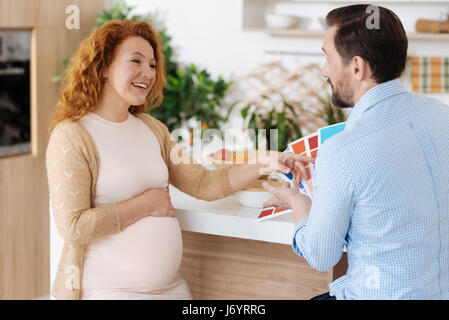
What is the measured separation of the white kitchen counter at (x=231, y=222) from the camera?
153 cm

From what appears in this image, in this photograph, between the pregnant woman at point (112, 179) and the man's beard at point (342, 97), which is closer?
the man's beard at point (342, 97)

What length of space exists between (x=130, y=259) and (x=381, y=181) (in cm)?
74

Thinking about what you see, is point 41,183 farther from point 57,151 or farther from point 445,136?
point 445,136

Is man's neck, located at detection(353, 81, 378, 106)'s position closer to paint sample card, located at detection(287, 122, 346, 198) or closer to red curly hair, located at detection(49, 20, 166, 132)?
paint sample card, located at detection(287, 122, 346, 198)

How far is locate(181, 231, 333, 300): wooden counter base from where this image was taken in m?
1.66

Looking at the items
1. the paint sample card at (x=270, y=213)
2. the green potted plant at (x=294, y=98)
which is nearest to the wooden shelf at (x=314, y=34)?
the green potted plant at (x=294, y=98)

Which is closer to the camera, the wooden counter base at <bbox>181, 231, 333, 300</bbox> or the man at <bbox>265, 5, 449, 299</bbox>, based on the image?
the man at <bbox>265, 5, 449, 299</bbox>

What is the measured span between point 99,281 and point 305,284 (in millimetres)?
577

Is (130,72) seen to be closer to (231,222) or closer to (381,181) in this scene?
(231,222)

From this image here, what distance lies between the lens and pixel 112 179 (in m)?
1.48

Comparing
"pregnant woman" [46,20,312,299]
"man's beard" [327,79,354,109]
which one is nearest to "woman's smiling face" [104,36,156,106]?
"pregnant woman" [46,20,312,299]

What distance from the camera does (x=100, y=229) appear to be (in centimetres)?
143

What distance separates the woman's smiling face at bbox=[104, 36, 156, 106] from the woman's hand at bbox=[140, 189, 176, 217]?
24 cm

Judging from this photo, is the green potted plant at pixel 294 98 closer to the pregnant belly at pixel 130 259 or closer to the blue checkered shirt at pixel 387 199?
the pregnant belly at pixel 130 259
